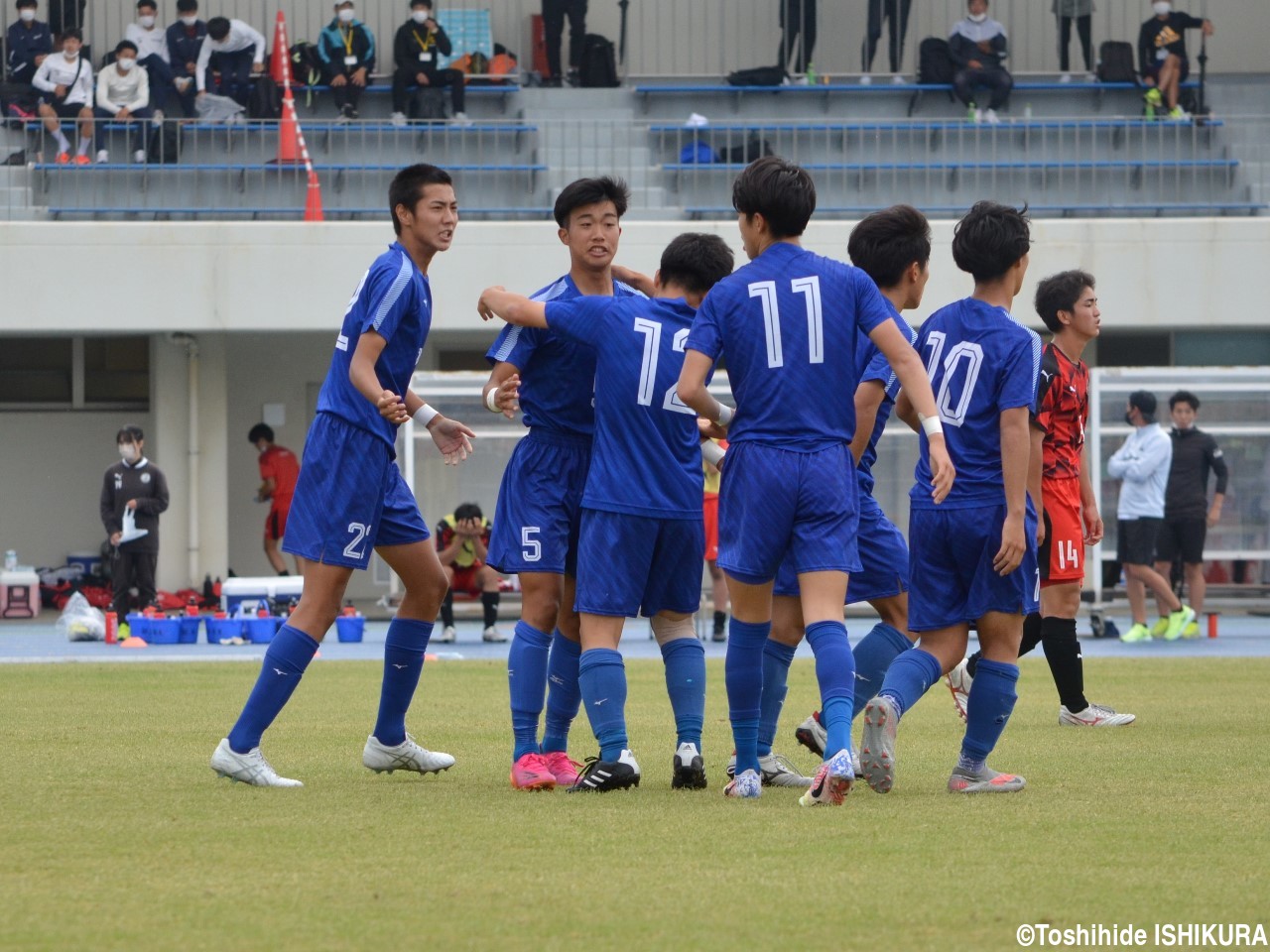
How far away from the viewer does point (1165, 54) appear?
24672mm

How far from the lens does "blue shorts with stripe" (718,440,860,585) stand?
18.4 ft

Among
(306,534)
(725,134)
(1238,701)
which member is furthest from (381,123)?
(306,534)

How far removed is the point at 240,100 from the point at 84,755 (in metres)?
17.5

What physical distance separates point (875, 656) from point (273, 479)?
639 inches

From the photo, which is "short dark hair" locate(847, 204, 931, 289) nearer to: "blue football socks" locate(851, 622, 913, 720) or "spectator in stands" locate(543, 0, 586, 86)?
"blue football socks" locate(851, 622, 913, 720)

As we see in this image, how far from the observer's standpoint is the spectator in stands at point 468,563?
1650 cm

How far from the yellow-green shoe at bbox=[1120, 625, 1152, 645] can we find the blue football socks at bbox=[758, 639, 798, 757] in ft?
33.5

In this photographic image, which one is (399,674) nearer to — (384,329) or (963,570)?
(384,329)

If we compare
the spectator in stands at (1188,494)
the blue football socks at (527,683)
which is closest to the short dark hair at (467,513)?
the spectator in stands at (1188,494)

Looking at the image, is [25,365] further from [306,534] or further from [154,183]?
[306,534]

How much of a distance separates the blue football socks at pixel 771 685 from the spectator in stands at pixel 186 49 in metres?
18.8

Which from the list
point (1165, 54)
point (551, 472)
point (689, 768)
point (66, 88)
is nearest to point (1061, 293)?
point (551, 472)

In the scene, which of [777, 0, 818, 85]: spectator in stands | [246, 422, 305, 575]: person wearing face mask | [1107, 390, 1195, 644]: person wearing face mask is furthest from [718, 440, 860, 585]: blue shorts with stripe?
[777, 0, 818, 85]: spectator in stands

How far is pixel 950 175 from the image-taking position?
885 inches
